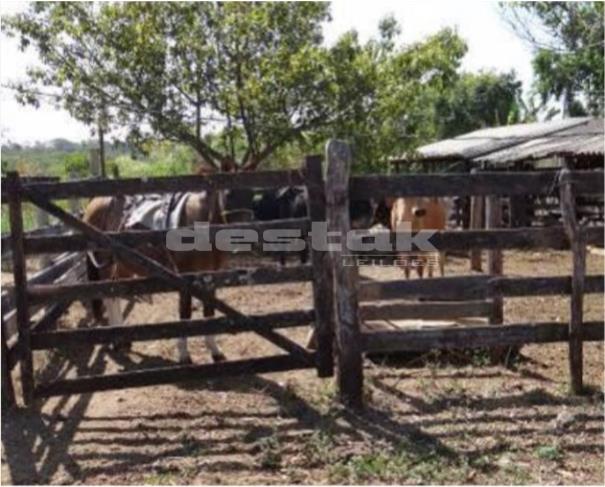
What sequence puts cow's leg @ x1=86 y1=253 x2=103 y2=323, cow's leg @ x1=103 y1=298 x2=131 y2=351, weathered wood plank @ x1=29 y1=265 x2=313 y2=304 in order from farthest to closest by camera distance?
cow's leg @ x1=86 y1=253 x2=103 y2=323 < cow's leg @ x1=103 y1=298 x2=131 y2=351 < weathered wood plank @ x1=29 y1=265 x2=313 y2=304

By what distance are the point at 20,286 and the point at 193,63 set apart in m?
9.93

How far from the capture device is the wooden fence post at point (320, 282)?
5.08 m

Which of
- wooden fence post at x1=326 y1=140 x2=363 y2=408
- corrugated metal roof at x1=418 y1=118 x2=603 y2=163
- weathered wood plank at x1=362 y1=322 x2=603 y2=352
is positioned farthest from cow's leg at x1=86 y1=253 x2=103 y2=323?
corrugated metal roof at x1=418 y1=118 x2=603 y2=163

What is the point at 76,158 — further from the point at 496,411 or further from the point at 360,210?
the point at 496,411

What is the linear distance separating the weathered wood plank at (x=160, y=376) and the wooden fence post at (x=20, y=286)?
0.11m

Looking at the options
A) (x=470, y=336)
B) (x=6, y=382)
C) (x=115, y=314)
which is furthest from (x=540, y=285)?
(x=115, y=314)

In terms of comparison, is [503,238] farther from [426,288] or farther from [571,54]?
[571,54]

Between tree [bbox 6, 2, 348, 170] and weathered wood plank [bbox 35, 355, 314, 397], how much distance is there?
29.4 feet

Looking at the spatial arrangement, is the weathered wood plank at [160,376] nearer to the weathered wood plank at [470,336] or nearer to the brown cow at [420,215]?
the weathered wood plank at [470,336]

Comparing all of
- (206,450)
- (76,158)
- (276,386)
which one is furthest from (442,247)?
(76,158)

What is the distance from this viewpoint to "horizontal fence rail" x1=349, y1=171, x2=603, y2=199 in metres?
5.00

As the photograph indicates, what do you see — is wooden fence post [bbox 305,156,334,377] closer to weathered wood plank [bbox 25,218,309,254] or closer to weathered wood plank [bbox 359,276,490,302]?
weathered wood plank [bbox 25,218,309,254]

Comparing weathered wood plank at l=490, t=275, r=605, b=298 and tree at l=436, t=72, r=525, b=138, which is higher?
tree at l=436, t=72, r=525, b=138

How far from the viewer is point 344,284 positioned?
495 cm
